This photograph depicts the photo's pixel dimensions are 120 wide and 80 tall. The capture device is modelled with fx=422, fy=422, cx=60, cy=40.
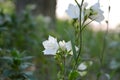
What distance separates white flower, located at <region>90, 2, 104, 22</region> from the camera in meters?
2.08

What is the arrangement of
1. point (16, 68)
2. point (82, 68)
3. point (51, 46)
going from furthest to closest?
point (16, 68) < point (82, 68) < point (51, 46)

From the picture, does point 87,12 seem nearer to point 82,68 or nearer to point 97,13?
point 97,13

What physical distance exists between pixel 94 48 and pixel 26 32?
1320 mm

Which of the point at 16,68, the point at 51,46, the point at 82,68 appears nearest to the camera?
the point at 51,46

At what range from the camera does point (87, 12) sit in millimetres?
2088

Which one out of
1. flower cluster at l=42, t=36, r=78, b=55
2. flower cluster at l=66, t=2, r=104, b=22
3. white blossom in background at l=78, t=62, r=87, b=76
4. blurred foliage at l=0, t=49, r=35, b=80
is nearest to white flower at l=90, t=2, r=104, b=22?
flower cluster at l=66, t=2, r=104, b=22

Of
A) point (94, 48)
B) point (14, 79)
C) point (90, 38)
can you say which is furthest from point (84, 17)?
point (90, 38)

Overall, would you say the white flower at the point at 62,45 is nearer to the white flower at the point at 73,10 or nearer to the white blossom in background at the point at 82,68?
the white flower at the point at 73,10

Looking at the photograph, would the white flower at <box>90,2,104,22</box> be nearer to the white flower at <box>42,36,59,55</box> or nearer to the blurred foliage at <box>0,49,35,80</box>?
the white flower at <box>42,36,59,55</box>

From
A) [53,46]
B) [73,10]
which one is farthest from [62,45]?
[73,10]

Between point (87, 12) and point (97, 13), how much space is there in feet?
0.16

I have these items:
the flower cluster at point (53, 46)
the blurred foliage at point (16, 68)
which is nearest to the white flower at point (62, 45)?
the flower cluster at point (53, 46)

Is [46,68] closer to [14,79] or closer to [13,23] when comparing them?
[13,23]

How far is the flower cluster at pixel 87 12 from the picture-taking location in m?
2.08
